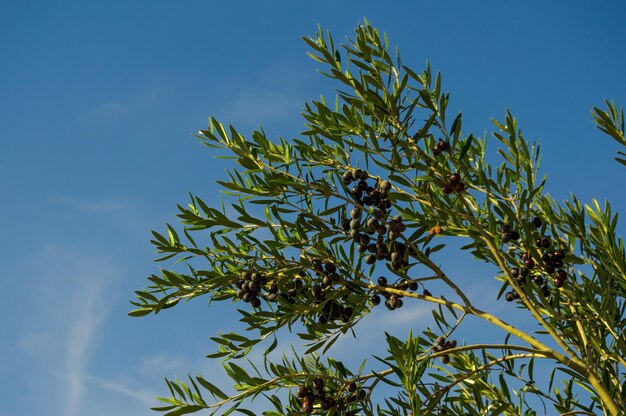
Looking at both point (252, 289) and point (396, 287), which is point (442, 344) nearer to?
point (396, 287)

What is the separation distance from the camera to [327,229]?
392cm

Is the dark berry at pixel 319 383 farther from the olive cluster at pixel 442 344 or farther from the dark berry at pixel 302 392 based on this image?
the olive cluster at pixel 442 344

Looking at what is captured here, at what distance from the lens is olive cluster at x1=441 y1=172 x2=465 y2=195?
11.8ft

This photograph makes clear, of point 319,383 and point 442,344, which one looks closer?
point 319,383

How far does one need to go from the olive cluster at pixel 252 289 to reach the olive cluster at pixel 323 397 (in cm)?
49

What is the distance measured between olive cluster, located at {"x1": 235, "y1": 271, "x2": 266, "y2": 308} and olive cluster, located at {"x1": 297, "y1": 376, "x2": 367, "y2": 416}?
49cm

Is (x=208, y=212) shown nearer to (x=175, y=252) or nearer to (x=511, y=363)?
(x=175, y=252)

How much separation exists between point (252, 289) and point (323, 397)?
0.65 meters

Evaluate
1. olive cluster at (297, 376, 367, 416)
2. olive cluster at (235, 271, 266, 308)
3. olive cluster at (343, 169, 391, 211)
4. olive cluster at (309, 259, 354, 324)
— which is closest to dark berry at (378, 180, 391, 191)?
olive cluster at (343, 169, 391, 211)

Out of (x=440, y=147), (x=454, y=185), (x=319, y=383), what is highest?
(x=440, y=147)

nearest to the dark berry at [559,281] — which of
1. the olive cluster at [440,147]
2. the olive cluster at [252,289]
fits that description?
the olive cluster at [440,147]

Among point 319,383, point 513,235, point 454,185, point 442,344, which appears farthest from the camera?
point 442,344

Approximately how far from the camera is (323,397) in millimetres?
3799

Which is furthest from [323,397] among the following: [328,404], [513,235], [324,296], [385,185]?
[513,235]
